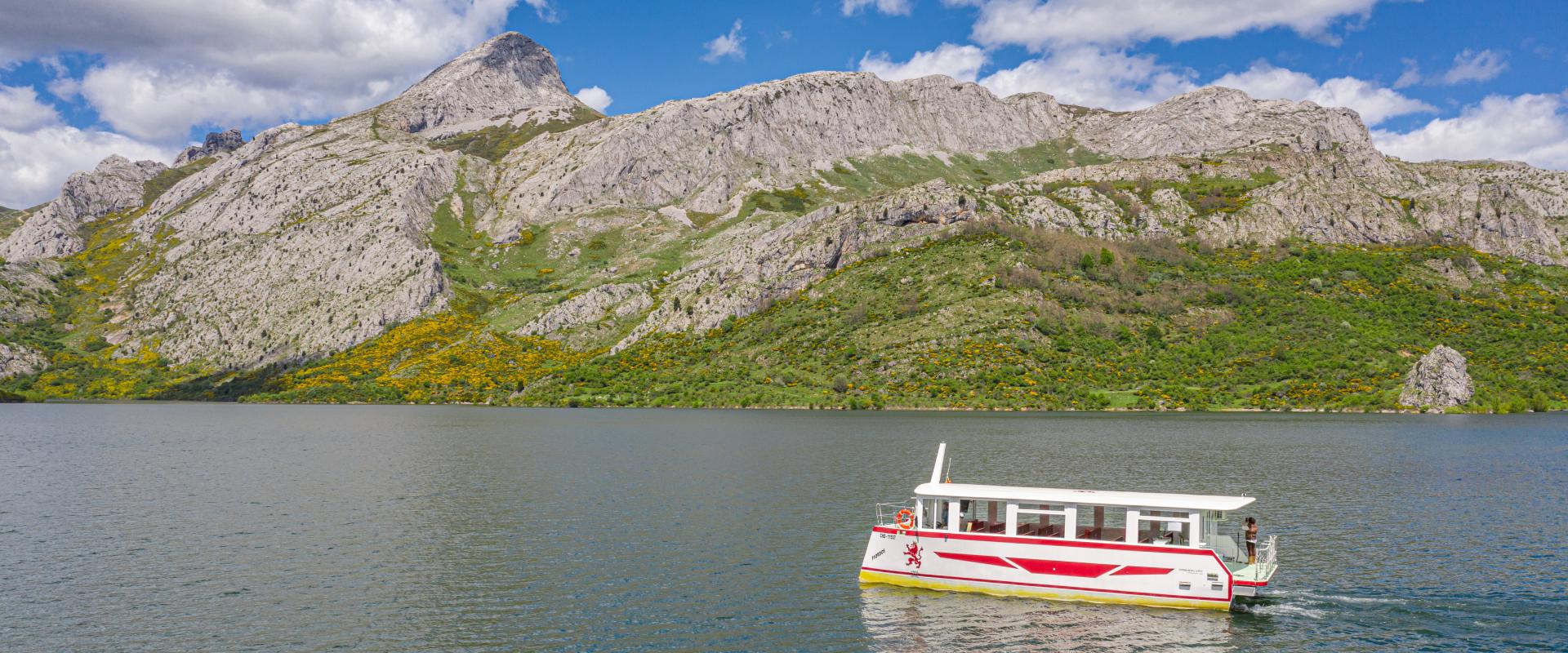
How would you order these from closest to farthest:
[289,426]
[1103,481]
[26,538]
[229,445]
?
[26,538] → [1103,481] → [229,445] → [289,426]

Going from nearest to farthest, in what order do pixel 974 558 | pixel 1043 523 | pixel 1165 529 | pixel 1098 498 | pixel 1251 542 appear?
pixel 1165 529
pixel 1251 542
pixel 974 558
pixel 1098 498
pixel 1043 523

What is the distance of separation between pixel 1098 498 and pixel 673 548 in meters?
28.4

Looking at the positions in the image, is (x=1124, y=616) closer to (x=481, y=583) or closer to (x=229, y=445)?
(x=481, y=583)

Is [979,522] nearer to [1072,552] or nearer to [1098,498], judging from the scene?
[1072,552]

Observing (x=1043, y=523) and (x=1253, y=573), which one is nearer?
(x=1253, y=573)

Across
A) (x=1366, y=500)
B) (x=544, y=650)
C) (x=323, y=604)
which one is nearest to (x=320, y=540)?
(x=323, y=604)

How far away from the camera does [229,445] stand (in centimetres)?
13638

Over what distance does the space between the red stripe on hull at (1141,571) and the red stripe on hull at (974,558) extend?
19.2 ft

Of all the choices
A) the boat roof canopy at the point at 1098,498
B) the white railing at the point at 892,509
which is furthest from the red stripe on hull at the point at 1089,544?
the white railing at the point at 892,509

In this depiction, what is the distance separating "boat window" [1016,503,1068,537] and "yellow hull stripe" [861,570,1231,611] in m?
3.20

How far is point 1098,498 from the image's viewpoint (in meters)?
52.0

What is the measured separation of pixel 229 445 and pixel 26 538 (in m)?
78.0

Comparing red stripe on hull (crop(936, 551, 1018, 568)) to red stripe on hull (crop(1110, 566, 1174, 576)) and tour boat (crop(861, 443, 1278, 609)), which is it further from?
red stripe on hull (crop(1110, 566, 1174, 576))

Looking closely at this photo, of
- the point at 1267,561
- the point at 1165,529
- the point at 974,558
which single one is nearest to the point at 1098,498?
the point at 1165,529
